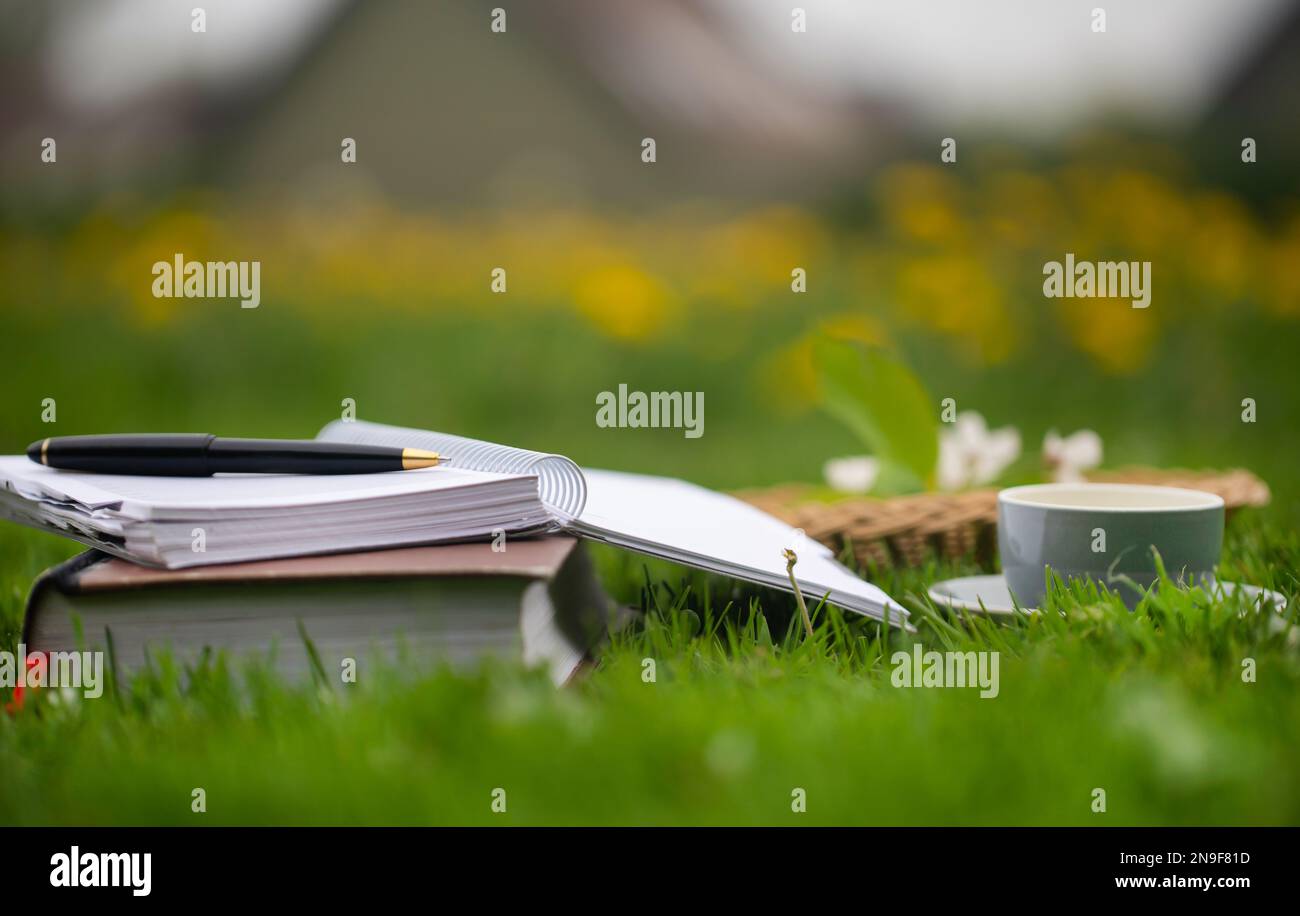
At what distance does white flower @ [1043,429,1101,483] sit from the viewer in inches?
63.7

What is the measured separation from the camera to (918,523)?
1466mm

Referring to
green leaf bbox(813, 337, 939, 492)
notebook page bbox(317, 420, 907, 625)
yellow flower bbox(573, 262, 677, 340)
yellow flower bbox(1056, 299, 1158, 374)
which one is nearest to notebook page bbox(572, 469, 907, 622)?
notebook page bbox(317, 420, 907, 625)

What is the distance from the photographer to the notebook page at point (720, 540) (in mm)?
1059

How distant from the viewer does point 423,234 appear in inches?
187

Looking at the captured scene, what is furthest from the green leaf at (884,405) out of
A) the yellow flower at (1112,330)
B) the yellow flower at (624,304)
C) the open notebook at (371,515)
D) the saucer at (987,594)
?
the yellow flower at (624,304)

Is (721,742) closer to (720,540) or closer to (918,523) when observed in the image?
(720,540)

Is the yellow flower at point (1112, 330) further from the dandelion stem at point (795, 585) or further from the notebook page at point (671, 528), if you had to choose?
the dandelion stem at point (795, 585)

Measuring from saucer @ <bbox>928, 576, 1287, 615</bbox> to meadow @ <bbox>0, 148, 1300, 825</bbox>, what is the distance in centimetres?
2

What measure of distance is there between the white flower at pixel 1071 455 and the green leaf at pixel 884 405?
0.16m

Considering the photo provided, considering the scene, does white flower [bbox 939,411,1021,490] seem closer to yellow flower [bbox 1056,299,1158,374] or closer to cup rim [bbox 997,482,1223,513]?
cup rim [bbox 997,482,1223,513]

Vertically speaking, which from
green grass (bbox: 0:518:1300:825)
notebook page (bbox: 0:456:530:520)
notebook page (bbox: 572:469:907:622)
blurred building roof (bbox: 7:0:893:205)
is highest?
blurred building roof (bbox: 7:0:893:205)

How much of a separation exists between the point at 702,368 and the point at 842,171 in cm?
368
